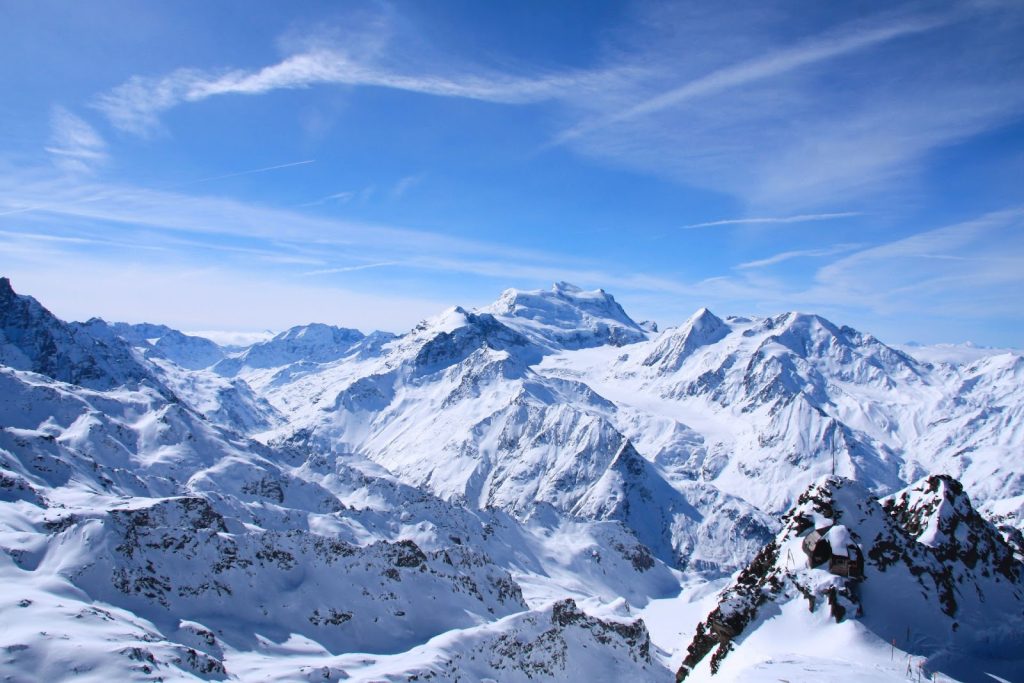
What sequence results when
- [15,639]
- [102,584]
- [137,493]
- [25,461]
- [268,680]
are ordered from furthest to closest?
[137,493]
[25,461]
[102,584]
[268,680]
[15,639]

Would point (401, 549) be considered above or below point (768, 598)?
below

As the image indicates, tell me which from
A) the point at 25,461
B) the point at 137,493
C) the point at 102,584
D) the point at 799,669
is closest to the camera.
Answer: the point at 799,669

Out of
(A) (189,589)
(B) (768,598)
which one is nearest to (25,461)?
(A) (189,589)

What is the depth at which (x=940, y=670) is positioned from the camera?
4953 centimetres

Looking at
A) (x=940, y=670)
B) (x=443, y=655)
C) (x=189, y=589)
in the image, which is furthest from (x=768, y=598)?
(x=189, y=589)

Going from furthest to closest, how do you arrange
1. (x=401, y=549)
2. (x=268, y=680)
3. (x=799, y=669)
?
(x=401, y=549), (x=268, y=680), (x=799, y=669)

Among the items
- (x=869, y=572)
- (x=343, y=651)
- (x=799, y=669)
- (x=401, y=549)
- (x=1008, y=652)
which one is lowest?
(x=343, y=651)

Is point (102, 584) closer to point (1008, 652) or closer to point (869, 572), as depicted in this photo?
point (869, 572)

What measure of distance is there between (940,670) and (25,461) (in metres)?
195

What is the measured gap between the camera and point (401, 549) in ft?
437

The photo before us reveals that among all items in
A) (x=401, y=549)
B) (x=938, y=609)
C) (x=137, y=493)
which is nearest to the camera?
(x=938, y=609)

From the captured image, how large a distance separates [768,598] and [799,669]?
9557 millimetres

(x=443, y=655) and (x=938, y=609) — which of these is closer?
(x=938, y=609)

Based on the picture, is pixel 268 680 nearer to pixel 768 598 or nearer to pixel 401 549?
pixel 401 549
